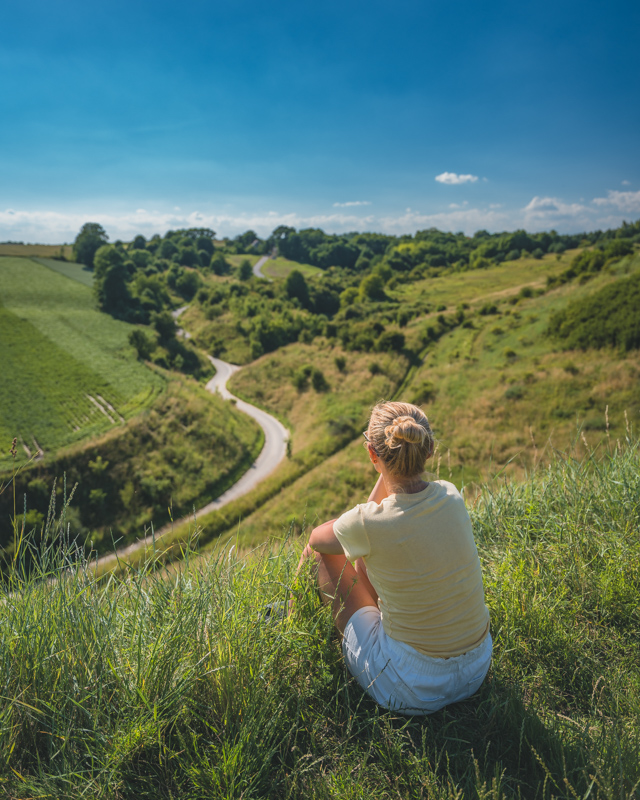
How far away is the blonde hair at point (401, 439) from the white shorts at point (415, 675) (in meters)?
0.93

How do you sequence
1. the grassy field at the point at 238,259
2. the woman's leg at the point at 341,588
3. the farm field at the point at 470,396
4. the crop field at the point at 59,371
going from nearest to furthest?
1. the woman's leg at the point at 341,588
2. the farm field at the point at 470,396
3. the crop field at the point at 59,371
4. the grassy field at the point at 238,259

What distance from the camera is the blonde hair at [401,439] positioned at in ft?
6.64

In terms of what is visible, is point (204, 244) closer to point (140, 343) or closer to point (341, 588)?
point (140, 343)

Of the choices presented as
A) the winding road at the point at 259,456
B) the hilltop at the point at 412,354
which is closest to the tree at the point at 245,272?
the hilltop at the point at 412,354

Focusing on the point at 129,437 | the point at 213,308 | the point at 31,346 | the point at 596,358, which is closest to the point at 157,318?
the point at 31,346

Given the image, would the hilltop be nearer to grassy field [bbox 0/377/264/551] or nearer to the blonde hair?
grassy field [bbox 0/377/264/551]

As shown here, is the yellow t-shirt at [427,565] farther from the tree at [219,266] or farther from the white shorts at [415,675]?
the tree at [219,266]

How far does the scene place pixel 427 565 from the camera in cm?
195

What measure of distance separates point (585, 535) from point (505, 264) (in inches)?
3499

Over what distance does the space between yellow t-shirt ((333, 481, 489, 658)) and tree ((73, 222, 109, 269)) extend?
84262 millimetres

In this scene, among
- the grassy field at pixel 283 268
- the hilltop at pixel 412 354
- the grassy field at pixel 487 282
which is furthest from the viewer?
the grassy field at pixel 283 268

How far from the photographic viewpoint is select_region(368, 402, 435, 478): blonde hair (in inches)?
79.7

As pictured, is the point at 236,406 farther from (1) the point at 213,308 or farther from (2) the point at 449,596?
(2) the point at 449,596

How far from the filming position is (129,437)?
28609mm
